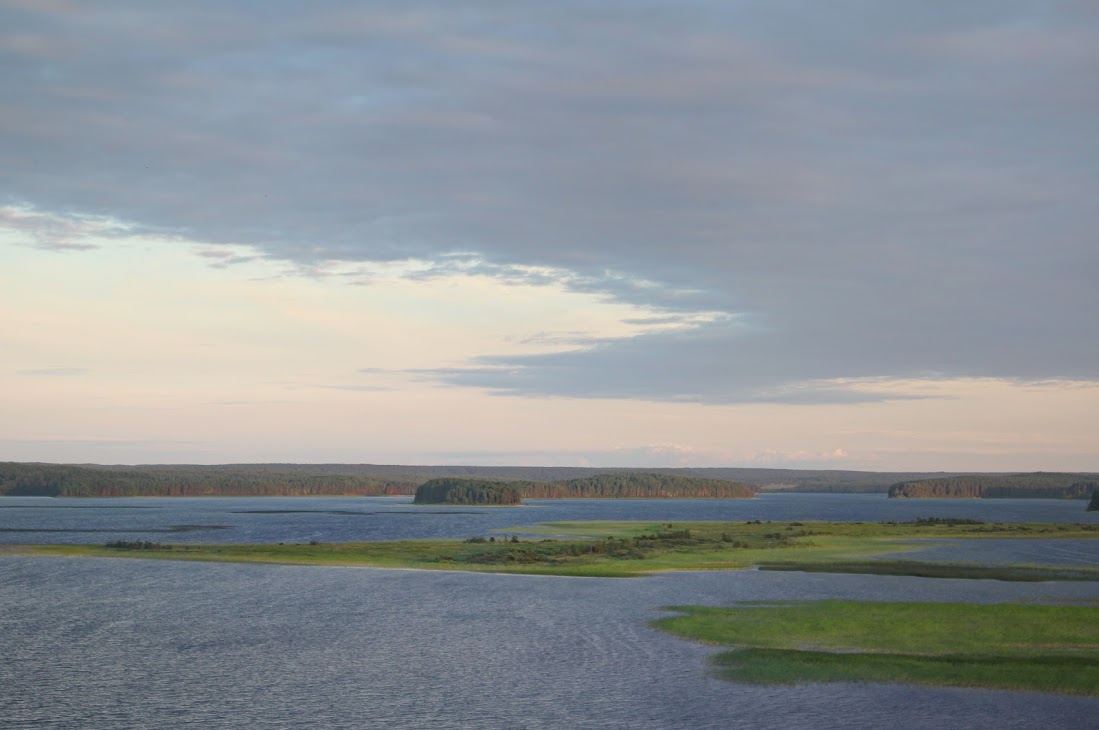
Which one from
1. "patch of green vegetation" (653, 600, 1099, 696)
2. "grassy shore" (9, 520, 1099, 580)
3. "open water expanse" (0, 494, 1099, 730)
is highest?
"patch of green vegetation" (653, 600, 1099, 696)

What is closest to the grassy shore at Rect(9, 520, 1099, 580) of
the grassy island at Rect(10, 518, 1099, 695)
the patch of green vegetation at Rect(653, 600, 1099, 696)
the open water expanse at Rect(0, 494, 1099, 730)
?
the grassy island at Rect(10, 518, 1099, 695)

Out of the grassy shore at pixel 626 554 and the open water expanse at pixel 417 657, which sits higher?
the open water expanse at pixel 417 657

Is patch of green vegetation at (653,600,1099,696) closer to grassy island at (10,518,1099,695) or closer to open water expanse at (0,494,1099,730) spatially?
grassy island at (10,518,1099,695)

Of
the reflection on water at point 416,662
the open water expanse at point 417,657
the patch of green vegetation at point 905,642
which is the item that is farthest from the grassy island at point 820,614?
the open water expanse at point 417,657

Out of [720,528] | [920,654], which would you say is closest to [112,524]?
[720,528]

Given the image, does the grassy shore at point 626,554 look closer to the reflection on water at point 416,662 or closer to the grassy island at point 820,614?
the grassy island at point 820,614

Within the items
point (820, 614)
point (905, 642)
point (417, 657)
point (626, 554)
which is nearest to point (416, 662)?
point (417, 657)

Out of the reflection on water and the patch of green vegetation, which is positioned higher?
the patch of green vegetation
